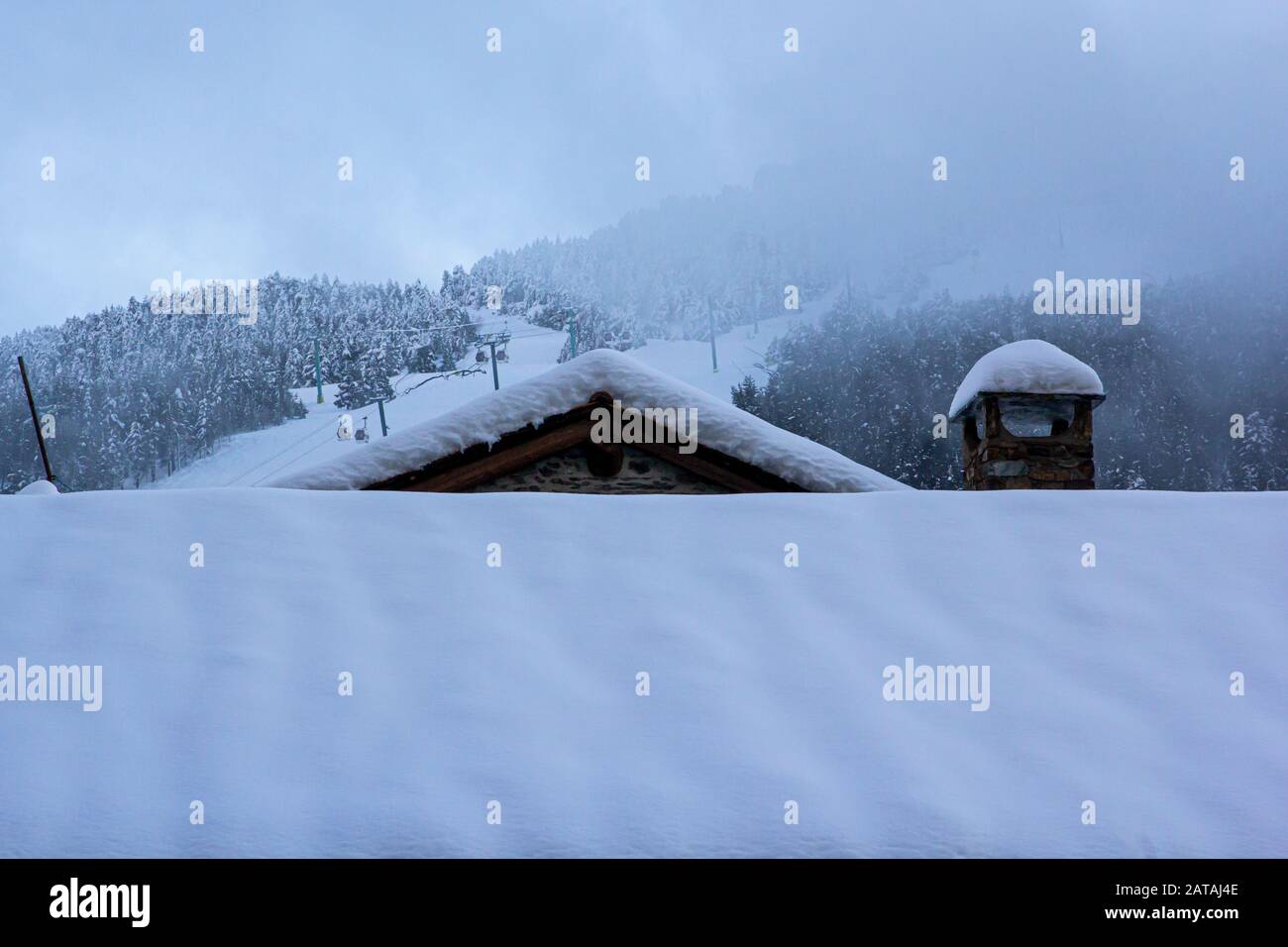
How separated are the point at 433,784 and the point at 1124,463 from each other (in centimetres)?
4717

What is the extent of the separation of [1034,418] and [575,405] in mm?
3376

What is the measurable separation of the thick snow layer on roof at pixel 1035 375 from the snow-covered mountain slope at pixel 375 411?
3695 cm

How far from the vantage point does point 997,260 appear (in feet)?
452

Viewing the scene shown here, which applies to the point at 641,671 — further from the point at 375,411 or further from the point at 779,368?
the point at 375,411

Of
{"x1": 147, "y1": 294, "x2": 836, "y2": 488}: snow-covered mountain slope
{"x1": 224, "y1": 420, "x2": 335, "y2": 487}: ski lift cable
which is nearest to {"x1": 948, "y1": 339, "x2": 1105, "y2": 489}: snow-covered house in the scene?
{"x1": 147, "y1": 294, "x2": 836, "y2": 488}: snow-covered mountain slope

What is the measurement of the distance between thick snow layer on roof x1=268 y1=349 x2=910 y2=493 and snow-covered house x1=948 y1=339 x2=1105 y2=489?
2.84 ft

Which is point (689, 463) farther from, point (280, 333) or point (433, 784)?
point (280, 333)

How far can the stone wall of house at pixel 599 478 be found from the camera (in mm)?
7383

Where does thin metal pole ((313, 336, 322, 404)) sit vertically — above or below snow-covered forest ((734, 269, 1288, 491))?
above

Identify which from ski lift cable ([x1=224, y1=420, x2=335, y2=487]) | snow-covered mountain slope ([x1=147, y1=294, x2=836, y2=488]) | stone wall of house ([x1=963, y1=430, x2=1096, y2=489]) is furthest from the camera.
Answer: ski lift cable ([x1=224, y1=420, x2=335, y2=487])

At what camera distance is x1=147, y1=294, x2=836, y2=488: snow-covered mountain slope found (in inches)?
2259
